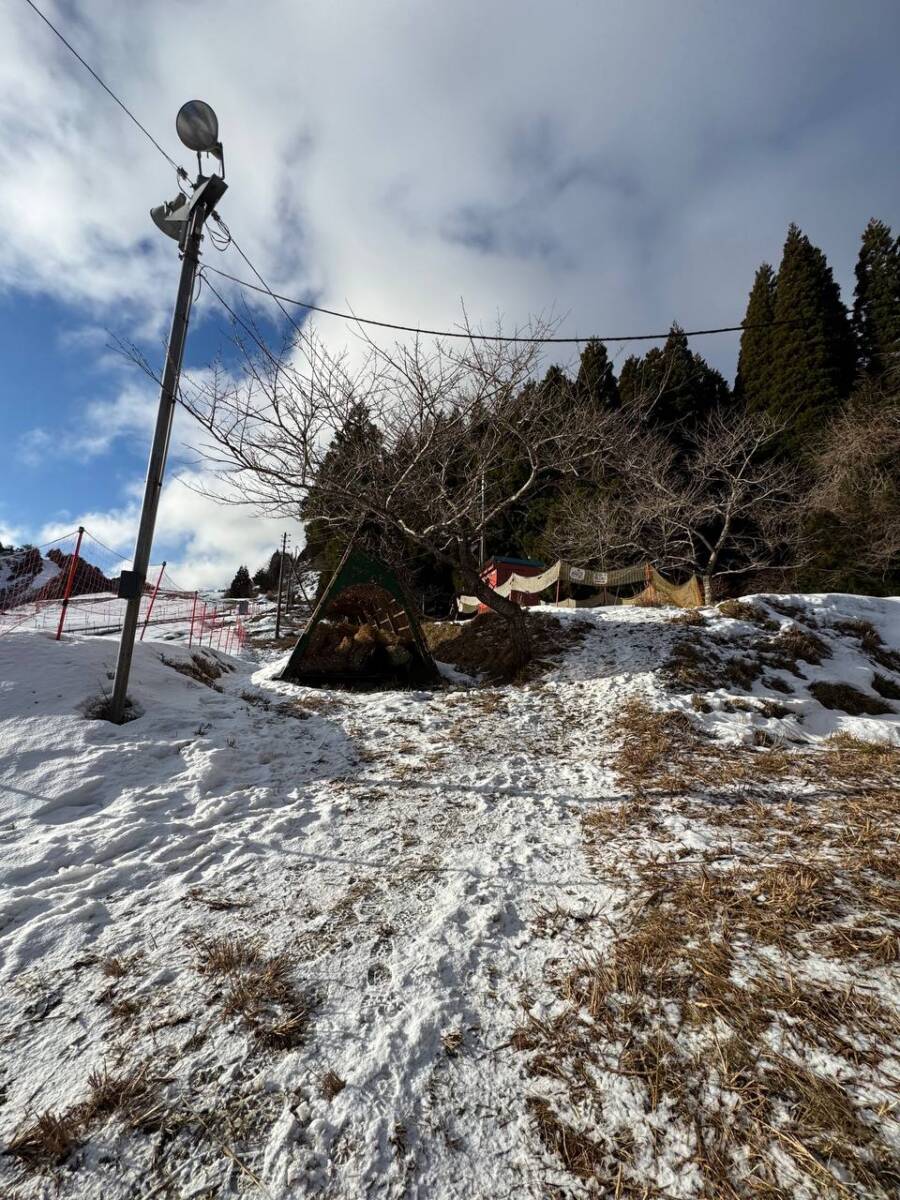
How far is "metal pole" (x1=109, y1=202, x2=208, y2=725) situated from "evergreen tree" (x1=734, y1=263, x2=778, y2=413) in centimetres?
2517

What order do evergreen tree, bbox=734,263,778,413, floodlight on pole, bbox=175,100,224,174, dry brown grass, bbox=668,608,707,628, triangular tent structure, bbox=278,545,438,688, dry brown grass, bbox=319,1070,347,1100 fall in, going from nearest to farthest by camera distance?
dry brown grass, bbox=319,1070,347,1100 → floodlight on pole, bbox=175,100,224,174 → triangular tent structure, bbox=278,545,438,688 → dry brown grass, bbox=668,608,707,628 → evergreen tree, bbox=734,263,778,413

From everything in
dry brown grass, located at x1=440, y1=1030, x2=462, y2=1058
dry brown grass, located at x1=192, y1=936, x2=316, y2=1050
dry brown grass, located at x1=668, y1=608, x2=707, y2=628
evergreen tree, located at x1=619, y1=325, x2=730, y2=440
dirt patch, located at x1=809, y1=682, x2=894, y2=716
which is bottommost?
dry brown grass, located at x1=440, y1=1030, x2=462, y2=1058

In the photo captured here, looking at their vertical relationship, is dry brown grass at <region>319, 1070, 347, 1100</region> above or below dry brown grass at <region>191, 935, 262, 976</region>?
above

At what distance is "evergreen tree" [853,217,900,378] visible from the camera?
21.3 meters

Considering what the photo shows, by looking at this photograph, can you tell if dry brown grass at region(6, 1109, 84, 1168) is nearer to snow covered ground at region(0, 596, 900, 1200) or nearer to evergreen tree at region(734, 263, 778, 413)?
snow covered ground at region(0, 596, 900, 1200)

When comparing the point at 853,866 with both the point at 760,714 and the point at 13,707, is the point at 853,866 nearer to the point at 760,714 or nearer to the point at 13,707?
the point at 760,714

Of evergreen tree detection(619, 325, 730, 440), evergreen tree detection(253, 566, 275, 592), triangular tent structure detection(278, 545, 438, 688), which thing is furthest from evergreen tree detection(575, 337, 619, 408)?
evergreen tree detection(253, 566, 275, 592)

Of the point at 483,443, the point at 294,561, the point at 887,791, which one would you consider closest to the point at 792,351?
the point at 483,443

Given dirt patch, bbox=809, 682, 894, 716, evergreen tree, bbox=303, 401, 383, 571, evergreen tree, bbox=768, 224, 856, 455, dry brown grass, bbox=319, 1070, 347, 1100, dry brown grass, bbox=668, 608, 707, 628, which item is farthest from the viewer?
evergreen tree, bbox=768, 224, 856, 455

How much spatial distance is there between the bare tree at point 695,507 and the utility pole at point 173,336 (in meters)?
12.5

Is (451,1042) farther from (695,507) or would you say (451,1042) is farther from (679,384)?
(679,384)

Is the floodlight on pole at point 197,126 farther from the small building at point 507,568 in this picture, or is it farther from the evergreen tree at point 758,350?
the evergreen tree at point 758,350

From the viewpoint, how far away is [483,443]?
347 inches

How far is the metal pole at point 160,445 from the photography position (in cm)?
521
